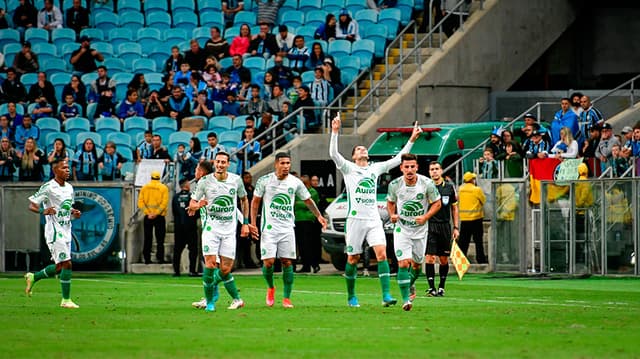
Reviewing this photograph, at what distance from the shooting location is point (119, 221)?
33.9 metres

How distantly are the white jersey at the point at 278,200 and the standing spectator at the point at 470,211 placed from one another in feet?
35.3

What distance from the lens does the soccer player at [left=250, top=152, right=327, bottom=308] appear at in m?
20.1

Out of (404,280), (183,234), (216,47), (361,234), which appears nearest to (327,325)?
(404,280)

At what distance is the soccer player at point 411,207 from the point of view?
2031 centimetres

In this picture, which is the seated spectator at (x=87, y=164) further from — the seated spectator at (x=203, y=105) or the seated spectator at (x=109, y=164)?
the seated spectator at (x=203, y=105)

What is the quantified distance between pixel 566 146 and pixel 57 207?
13.4 m

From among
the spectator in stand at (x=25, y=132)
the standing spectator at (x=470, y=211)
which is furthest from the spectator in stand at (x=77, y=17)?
the standing spectator at (x=470, y=211)

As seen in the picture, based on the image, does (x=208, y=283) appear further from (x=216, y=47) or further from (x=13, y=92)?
(x=13, y=92)

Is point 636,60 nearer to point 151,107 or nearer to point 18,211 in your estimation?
point 151,107

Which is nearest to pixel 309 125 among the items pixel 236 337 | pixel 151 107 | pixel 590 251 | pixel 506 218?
pixel 151 107

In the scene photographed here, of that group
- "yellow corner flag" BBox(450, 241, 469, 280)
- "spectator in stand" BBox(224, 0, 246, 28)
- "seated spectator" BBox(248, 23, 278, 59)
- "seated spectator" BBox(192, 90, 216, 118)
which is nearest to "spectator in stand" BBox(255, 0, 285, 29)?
"spectator in stand" BBox(224, 0, 246, 28)

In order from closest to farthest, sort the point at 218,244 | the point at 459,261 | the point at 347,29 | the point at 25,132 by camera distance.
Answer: the point at 218,244
the point at 459,261
the point at 25,132
the point at 347,29

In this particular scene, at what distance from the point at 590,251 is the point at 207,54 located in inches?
534

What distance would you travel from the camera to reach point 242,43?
39156 millimetres
